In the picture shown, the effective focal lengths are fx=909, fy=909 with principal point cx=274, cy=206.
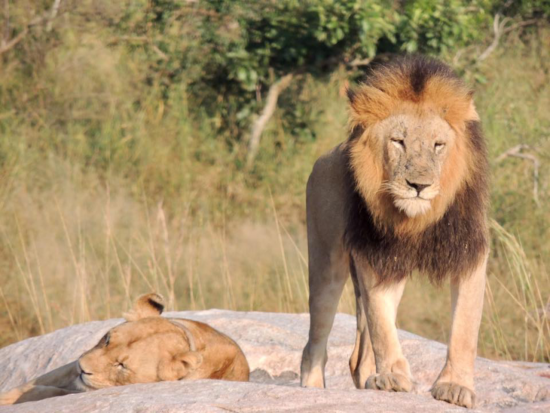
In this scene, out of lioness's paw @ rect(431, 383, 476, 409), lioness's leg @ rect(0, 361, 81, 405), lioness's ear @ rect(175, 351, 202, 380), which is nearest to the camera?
lioness's paw @ rect(431, 383, 476, 409)

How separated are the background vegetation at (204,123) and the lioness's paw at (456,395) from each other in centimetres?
423

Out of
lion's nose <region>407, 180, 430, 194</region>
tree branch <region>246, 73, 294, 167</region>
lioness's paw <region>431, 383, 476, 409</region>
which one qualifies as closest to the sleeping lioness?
lioness's paw <region>431, 383, 476, 409</region>

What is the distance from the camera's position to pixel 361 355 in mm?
4082

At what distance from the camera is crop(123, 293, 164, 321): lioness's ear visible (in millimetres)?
3838

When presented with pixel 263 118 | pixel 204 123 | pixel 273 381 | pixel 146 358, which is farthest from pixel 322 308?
pixel 204 123

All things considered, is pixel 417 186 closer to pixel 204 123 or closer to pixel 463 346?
pixel 463 346

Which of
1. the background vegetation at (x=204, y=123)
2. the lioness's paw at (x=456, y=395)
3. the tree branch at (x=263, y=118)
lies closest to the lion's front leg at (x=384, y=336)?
the lioness's paw at (x=456, y=395)

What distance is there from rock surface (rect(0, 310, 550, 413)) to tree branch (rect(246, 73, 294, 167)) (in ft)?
14.2

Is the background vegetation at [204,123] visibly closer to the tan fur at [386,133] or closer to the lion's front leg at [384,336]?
the lion's front leg at [384,336]

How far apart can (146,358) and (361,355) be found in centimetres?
104

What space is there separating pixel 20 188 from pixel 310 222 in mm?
5028

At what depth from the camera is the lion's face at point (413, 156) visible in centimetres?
328

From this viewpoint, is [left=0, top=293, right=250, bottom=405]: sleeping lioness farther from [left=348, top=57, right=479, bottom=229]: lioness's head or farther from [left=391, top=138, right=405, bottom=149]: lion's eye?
[left=391, top=138, right=405, bottom=149]: lion's eye

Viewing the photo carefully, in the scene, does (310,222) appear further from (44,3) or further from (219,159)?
(44,3)
